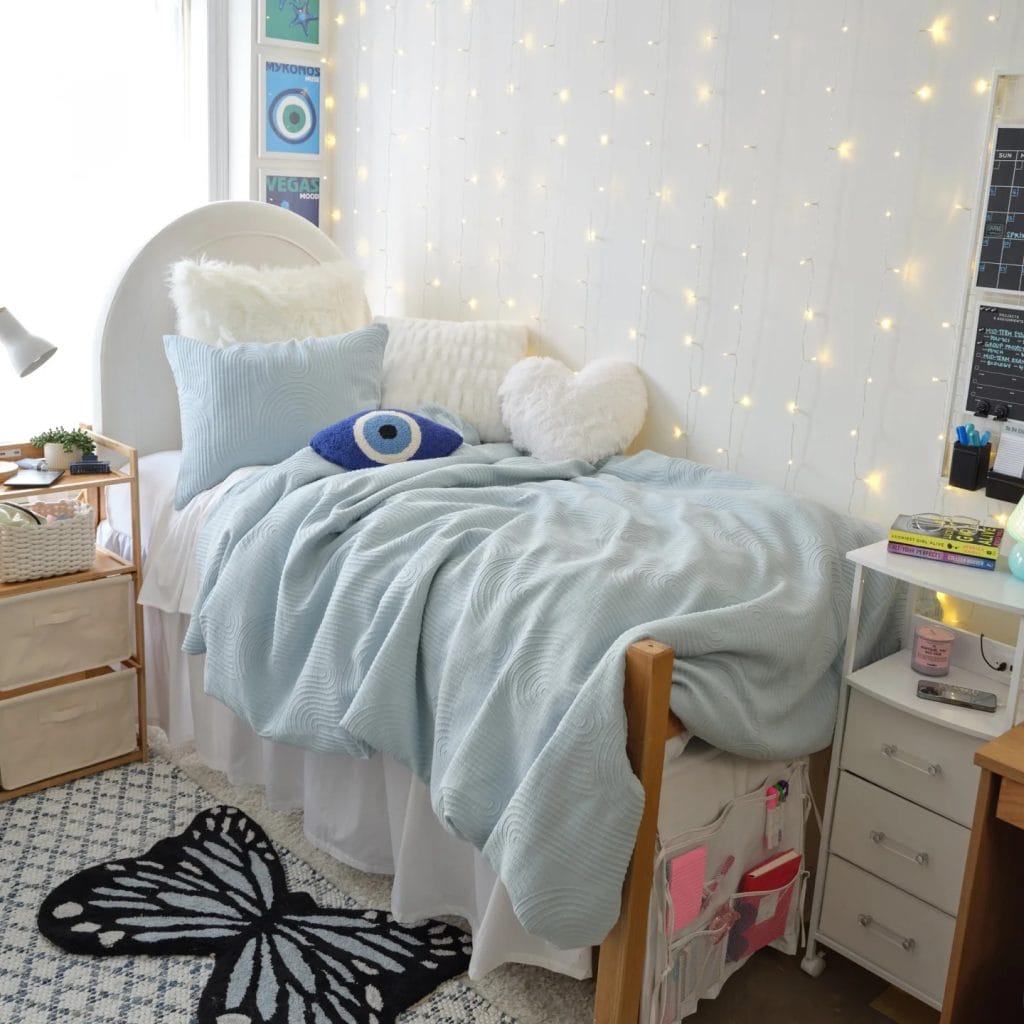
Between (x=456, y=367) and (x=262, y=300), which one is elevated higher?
(x=262, y=300)

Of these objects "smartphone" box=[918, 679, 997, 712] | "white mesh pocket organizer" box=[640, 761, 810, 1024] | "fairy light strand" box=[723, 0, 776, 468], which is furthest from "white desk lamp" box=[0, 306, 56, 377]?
"smartphone" box=[918, 679, 997, 712]

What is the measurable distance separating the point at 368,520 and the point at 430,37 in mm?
1778

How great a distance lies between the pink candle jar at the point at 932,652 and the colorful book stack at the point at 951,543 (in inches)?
6.0

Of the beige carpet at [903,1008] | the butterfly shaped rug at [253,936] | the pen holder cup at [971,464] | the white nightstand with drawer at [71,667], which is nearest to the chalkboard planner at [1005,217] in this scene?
the pen holder cup at [971,464]

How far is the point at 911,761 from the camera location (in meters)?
1.95

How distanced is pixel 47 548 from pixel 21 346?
1.52 ft

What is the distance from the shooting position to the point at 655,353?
296cm

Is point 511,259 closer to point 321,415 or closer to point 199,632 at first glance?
point 321,415

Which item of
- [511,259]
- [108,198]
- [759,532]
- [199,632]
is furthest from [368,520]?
[108,198]

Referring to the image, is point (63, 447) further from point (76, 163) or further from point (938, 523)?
point (938, 523)

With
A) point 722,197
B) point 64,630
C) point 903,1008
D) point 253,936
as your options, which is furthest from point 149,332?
point 903,1008

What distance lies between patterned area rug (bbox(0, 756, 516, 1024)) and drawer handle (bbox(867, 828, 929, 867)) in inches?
27.4

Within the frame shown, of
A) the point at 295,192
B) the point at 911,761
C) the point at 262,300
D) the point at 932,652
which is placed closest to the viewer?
the point at 911,761

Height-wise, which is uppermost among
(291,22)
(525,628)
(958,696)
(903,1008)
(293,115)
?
(291,22)
